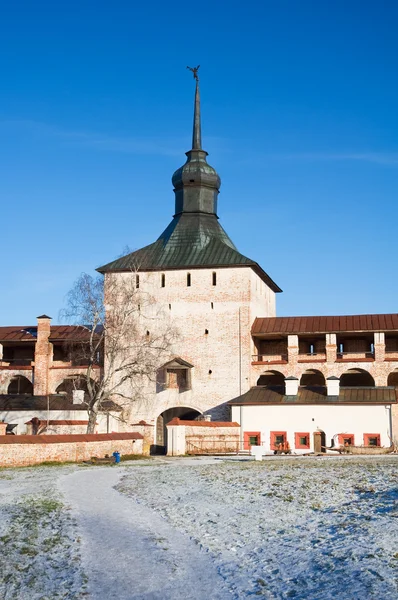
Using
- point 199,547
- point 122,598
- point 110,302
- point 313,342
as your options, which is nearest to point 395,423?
point 313,342

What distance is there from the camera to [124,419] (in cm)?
3947

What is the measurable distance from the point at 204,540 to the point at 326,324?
3021 centimetres

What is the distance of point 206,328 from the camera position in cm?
4012

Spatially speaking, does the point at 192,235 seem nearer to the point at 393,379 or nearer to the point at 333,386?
the point at 333,386

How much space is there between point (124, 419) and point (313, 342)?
11.5 m

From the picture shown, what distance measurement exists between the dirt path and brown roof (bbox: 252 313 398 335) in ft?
84.4

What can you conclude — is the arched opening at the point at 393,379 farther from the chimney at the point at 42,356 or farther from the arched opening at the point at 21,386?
the arched opening at the point at 21,386

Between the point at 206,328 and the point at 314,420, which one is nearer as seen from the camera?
the point at 314,420

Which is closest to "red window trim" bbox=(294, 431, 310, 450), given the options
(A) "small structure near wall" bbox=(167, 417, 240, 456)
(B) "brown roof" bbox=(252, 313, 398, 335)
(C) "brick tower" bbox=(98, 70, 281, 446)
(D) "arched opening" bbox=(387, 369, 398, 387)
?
(A) "small structure near wall" bbox=(167, 417, 240, 456)

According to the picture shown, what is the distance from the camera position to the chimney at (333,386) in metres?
37.0

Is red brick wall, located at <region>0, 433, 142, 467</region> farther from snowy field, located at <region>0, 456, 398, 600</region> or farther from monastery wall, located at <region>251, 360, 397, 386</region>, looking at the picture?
monastery wall, located at <region>251, 360, 397, 386</region>

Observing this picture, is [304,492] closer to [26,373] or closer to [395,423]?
[395,423]

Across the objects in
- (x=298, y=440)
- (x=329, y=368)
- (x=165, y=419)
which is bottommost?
(x=298, y=440)

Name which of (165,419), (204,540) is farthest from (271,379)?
(204,540)
